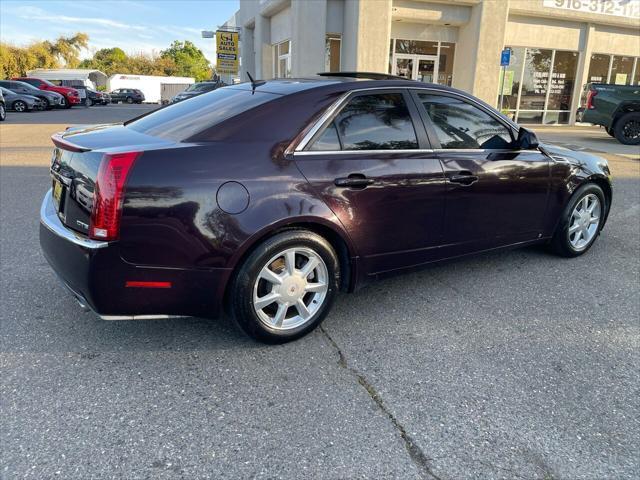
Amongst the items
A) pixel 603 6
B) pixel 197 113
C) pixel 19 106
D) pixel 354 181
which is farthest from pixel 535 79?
pixel 19 106

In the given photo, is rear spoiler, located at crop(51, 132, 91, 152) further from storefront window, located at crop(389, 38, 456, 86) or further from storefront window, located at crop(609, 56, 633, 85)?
storefront window, located at crop(609, 56, 633, 85)

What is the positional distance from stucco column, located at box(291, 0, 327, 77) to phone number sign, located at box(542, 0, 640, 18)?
344 inches

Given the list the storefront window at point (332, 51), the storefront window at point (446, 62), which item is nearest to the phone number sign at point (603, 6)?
the storefront window at point (446, 62)

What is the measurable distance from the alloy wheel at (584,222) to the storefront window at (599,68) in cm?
1962

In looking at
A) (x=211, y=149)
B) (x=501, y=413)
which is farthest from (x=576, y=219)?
(x=211, y=149)

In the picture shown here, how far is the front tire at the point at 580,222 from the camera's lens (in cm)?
470

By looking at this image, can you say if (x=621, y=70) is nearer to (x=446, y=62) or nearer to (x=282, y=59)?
(x=446, y=62)

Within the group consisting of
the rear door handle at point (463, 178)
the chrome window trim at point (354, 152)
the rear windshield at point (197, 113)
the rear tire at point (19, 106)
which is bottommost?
the rear tire at point (19, 106)

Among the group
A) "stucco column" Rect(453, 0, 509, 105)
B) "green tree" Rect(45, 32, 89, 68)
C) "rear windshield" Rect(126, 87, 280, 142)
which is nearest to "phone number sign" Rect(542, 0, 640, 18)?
"stucco column" Rect(453, 0, 509, 105)

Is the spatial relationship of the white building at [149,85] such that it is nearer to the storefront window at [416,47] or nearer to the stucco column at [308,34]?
the stucco column at [308,34]

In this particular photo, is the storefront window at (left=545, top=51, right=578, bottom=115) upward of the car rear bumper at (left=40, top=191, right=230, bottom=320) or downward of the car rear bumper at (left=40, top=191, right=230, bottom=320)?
upward

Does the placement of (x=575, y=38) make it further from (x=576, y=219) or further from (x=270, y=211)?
(x=270, y=211)

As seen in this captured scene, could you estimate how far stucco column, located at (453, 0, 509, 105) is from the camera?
59.1 ft

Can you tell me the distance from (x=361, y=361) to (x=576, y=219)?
2.99 metres
